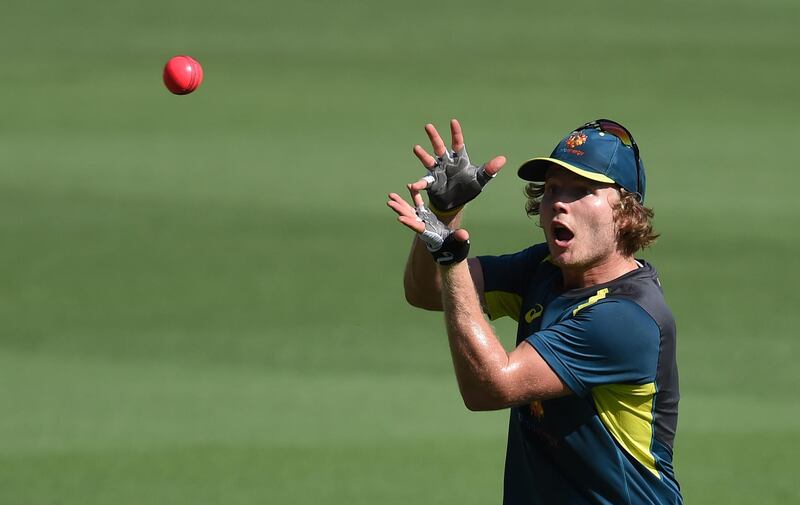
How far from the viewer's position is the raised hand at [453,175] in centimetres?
491

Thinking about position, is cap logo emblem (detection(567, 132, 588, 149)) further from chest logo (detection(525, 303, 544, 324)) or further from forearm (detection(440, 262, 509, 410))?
forearm (detection(440, 262, 509, 410))

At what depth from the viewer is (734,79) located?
11.7 metres

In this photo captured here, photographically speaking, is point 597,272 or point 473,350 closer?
point 473,350

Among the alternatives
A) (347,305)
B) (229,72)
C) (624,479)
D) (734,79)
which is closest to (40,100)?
(229,72)

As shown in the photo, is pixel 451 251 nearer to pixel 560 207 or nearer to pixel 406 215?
pixel 406 215

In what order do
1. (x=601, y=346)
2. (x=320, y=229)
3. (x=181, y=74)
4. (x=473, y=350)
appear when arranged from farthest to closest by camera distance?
(x=320, y=229) < (x=181, y=74) < (x=601, y=346) < (x=473, y=350)

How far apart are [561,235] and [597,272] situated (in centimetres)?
19

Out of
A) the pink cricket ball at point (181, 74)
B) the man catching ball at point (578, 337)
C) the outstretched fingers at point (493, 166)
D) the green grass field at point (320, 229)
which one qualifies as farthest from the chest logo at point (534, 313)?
the pink cricket ball at point (181, 74)

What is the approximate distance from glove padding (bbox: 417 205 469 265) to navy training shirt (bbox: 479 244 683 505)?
38 cm

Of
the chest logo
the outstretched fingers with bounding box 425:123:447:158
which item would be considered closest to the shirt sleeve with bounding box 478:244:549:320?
the chest logo

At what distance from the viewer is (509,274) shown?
5.12 metres

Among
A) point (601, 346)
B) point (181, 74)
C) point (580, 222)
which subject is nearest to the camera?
point (601, 346)

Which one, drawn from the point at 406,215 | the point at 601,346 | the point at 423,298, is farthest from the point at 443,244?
the point at 423,298

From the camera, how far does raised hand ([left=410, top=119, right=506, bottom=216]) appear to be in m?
4.91
